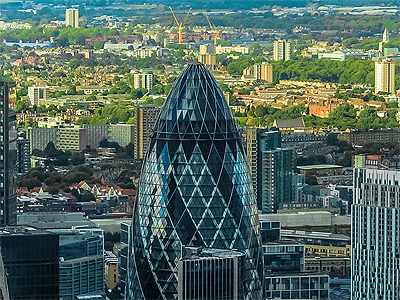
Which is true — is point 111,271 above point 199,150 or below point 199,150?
below

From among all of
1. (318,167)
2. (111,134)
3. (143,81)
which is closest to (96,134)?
(111,134)

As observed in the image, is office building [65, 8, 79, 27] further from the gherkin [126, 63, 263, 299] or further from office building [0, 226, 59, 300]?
office building [0, 226, 59, 300]

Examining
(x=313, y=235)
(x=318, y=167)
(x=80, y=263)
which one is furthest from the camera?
(x=318, y=167)

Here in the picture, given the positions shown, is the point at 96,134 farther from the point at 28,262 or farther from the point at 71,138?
the point at 28,262

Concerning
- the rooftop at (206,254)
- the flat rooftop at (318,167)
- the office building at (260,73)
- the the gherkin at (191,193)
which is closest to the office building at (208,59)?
the office building at (260,73)

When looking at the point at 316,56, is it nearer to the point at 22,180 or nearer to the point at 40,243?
the point at 22,180

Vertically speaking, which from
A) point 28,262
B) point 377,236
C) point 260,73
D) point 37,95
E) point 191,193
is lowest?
point 377,236

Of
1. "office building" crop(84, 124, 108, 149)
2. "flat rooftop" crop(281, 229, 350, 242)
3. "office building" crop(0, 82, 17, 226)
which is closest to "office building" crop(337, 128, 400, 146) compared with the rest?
"office building" crop(84, 124, 108, 149)
